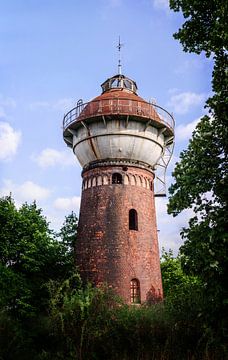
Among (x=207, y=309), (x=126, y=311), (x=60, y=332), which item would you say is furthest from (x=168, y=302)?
(x=207, y=309)

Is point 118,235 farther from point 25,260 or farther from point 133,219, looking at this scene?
point 25,260

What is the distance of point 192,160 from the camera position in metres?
11.7

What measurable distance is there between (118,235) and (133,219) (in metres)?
1.43

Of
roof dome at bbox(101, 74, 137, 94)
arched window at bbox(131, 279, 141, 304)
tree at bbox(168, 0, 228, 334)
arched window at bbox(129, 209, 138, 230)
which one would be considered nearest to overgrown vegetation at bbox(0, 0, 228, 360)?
tree at bbox(168, 0, 228, 334)

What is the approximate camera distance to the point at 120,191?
21516mm

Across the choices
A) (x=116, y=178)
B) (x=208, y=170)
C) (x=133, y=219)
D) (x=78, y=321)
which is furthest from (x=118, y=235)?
(x=208, y=170)

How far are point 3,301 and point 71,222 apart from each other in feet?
31.8

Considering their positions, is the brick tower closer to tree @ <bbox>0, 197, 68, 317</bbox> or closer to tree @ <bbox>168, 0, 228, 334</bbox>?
tree @ <bbox>0, 197, 68, 317</bbox>

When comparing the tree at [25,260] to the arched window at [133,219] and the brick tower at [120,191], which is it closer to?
the brick tower at [120,191]

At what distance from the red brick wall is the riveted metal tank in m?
0.69

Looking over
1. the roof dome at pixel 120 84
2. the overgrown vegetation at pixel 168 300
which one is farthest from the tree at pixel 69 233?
the roof dome at pixel 120 84

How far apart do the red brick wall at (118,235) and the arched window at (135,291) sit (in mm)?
192

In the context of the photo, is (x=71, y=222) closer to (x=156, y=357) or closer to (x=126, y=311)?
(x=126, y=311)

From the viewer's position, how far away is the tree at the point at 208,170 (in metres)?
10.1
